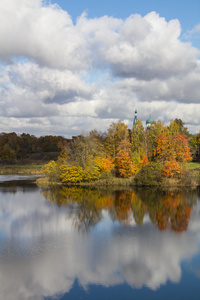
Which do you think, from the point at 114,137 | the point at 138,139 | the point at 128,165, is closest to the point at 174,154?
the point at 128,165

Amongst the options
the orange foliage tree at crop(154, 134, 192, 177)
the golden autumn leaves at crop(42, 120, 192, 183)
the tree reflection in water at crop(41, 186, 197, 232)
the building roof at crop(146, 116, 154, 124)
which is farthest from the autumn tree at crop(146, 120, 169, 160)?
the building roof at crop(146, 116, 154, 124)

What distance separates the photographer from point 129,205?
94.4 ft

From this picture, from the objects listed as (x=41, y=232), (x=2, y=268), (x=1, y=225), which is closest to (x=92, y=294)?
(x=2, y=268)

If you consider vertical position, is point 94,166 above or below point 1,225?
above

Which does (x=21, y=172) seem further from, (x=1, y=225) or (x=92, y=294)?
(x=92, y=294)

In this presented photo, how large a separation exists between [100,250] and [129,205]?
12646 mm

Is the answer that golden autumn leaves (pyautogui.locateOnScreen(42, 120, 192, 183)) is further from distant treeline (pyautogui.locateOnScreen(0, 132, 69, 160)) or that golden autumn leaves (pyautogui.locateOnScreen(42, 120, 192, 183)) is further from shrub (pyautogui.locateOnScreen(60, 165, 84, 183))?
distant treeline (pyautogui.locateOnScreen(0, 132, 69, 160))

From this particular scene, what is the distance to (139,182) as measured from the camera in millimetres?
42688

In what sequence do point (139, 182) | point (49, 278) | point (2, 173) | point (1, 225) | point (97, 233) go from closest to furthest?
point (49, 278)
point (97, 233)
point (1, 225)
point (139, 182)
point (2, 173)

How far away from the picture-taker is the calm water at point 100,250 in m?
12.5

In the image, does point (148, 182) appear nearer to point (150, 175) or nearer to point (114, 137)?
point (150, 175)

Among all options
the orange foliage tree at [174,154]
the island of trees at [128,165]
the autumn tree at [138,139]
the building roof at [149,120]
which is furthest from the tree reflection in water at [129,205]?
the building roof at [149,120]

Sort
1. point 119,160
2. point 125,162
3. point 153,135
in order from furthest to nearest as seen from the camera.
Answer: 1. point 153,135
2. point 119,160
3. point 125,162

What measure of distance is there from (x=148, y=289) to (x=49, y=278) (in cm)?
486
